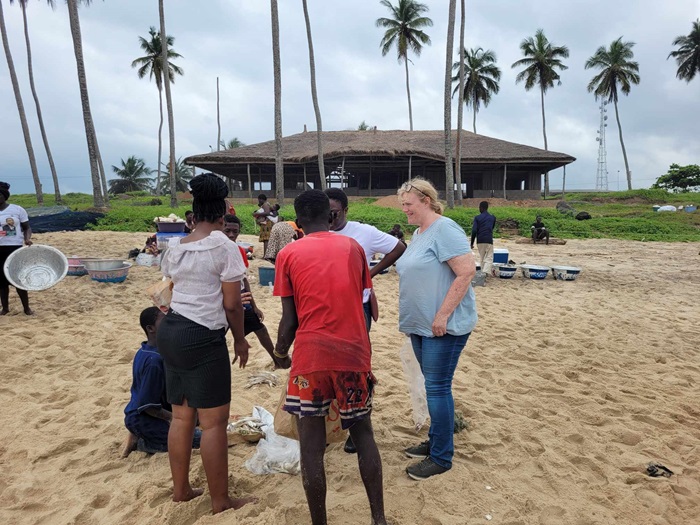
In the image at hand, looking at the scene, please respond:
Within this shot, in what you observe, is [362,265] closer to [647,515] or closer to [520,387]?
[647,515]

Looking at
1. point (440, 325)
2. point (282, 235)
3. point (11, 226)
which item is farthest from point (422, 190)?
point (11, 226)

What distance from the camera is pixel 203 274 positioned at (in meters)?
2.06

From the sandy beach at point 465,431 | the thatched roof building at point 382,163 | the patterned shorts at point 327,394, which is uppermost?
the thatched roof building at point 382,163

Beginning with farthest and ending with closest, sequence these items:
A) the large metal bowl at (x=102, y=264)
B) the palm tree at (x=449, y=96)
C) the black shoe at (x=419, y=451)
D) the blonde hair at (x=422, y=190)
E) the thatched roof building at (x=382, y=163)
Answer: the thatched roof building at (x=382, y=163)
the palm tree at (x=449, y=96)
the large metal bowl at (x=102, y=264)
the black shoe at (x=419, y=451)
the blonde hair at (x=422, y=190)

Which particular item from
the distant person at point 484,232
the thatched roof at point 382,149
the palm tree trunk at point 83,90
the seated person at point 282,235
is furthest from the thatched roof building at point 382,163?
the seated person at point 282,235

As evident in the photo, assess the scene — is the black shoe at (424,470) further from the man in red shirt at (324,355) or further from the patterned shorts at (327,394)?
the patterned shorts at (327,394)

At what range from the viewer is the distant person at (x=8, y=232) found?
17.7 ft

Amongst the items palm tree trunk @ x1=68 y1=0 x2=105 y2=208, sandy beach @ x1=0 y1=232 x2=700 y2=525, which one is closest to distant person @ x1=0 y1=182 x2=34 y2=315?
sandy beach @ x1=0 y1=232 x2=700 y2=525

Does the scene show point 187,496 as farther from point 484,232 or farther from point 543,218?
point 543,218

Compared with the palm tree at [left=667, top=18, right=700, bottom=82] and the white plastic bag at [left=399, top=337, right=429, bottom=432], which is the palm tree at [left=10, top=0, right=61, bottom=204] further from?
the palm tree at [left=667, top=18, right=700, bottom=82]

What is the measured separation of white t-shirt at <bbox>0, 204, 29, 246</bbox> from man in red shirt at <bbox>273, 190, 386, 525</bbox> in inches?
204

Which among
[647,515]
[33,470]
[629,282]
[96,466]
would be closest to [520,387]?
[647,515]

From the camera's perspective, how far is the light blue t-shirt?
7.82ft

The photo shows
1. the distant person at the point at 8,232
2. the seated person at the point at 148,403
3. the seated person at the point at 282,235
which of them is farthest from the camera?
the seated person at the point at 282,235
